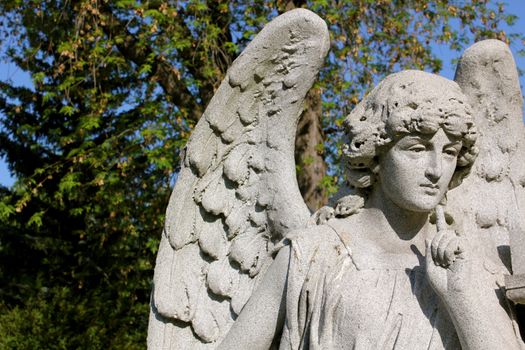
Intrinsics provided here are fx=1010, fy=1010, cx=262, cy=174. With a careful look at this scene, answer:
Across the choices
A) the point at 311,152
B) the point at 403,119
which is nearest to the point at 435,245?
the point at 403,119

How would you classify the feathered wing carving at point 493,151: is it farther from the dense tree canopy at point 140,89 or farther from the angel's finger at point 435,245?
the dense tree canopy at point 140,89

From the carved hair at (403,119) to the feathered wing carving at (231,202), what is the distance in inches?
17.4

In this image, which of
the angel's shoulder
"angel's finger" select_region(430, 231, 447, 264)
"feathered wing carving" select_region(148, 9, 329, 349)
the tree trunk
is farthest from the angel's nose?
the tree trunk

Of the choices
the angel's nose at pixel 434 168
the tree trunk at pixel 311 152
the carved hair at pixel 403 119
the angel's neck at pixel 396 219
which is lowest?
the tree trunk at pixel 311 152

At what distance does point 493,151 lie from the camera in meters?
4.82

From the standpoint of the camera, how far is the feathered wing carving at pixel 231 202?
478 centimetres

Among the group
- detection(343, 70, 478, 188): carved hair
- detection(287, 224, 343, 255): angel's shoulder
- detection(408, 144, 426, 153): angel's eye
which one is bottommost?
detection(287, 224, 343, 255): angel's shoulder

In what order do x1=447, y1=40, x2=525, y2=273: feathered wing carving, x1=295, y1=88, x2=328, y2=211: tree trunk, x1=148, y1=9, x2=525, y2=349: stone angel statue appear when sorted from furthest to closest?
x1=295, y1=88, x2=328, y2=211: tree trunk < x1=447, y1=40, x2=525, y2=273: feathered wing carving < x1=148, y1=9, x2=525, y2=349: stone angel statue

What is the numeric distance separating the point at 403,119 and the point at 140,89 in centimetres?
993

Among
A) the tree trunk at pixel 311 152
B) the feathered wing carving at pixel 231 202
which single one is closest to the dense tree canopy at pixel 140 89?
the tree trunk at pixel 311 152

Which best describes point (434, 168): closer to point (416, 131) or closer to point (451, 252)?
point (416, 131)

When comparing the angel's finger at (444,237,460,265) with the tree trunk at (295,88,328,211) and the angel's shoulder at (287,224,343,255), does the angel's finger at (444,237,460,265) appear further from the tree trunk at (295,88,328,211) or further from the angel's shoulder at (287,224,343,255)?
the tree trunk at (295,88,328,211)

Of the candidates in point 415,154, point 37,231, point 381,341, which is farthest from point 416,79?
point 37,231

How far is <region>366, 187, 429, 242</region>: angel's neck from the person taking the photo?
14.5ft
